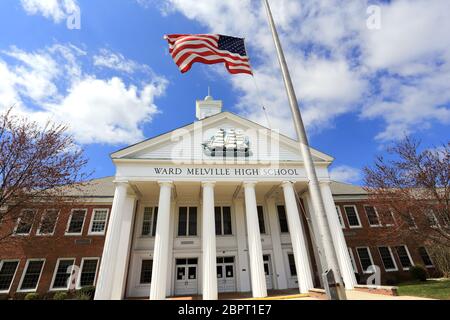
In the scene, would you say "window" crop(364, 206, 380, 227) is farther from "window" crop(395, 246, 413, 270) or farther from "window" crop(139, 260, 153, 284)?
"window" crop(139, 260, 153, 284)

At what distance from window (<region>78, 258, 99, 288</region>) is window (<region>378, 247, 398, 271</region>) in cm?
2557

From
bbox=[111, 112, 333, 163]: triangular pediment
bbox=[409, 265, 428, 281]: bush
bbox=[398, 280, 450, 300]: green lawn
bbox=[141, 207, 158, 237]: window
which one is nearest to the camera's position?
bbox=[398, 280, 450, 300]: green lawn

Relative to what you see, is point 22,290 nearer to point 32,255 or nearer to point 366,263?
point 32,255

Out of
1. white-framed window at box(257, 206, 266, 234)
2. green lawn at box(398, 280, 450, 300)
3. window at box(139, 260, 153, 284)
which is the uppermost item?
white-framed window at box(257, 206, 266, 234)

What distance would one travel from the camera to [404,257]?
22.3 m

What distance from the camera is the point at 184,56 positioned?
38.5 feet

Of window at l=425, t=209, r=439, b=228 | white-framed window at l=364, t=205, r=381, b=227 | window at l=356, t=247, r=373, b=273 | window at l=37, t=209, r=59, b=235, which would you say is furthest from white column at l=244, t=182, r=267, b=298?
white-framed window at l=364, t=205, r=381, b=227

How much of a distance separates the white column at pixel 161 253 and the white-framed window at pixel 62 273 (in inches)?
383

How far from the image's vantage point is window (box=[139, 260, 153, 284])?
17766mm

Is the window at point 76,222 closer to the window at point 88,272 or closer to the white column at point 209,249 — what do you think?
the window at point 88,272

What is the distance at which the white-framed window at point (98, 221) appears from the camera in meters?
20.0

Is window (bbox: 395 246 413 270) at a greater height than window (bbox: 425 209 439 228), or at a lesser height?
lesser

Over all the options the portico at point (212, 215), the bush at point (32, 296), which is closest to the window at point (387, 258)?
the portico at point (212, 215)

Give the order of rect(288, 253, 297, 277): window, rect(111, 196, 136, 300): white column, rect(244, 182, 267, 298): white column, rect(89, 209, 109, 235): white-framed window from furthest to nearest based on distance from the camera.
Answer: rect(89, 209, 109, 235): white-framed window
rect(288, 253, 297, 277): window
rect(111, 196, 136, 300): white column
rect(244, 182, 267, 298): white column
